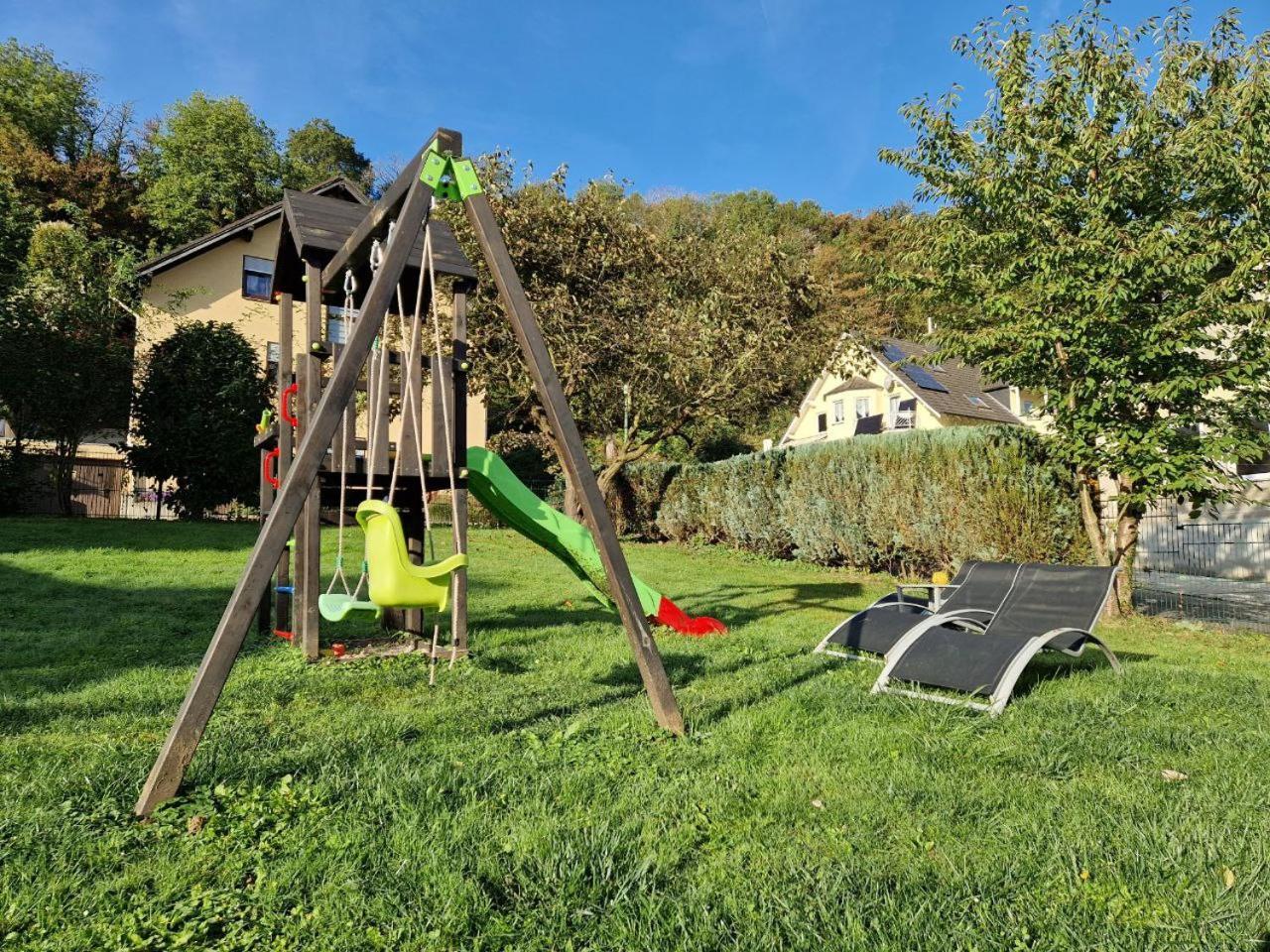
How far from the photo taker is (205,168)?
3125 centimetres

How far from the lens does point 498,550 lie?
1564 cm

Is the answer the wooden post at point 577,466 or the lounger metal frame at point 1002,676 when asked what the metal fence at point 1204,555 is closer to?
the lounger metal frame at point 1002,676

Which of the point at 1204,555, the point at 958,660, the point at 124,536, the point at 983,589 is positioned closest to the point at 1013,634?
the point at 958,660

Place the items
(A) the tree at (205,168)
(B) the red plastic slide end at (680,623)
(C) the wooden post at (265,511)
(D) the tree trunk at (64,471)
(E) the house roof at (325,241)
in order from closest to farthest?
1. (E) the house roof at (325,241)
2. (C) the wooden post at (265,511)
3. (B) the red plastic slide end at (680,623)
4. (D) the tree trunk at (64,471)
5. (A) the tree at (205,168)

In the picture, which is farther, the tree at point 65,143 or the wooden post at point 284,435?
the tree at point 65,143

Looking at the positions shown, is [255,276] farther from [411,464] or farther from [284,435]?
[411,464]

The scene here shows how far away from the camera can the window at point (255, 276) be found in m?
25.7

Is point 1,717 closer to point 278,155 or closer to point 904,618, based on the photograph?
point 904,618

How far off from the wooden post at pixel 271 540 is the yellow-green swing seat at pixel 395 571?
1.16 feet

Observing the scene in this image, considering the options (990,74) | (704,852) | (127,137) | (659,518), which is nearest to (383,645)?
(704,852)

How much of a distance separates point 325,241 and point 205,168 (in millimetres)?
31063

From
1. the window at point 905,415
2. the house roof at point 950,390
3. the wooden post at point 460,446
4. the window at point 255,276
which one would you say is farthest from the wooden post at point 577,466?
the window at point 905,415

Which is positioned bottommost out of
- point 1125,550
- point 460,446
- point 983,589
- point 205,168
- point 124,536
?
point 983,589

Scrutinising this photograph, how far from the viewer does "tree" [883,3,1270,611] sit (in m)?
8.23
